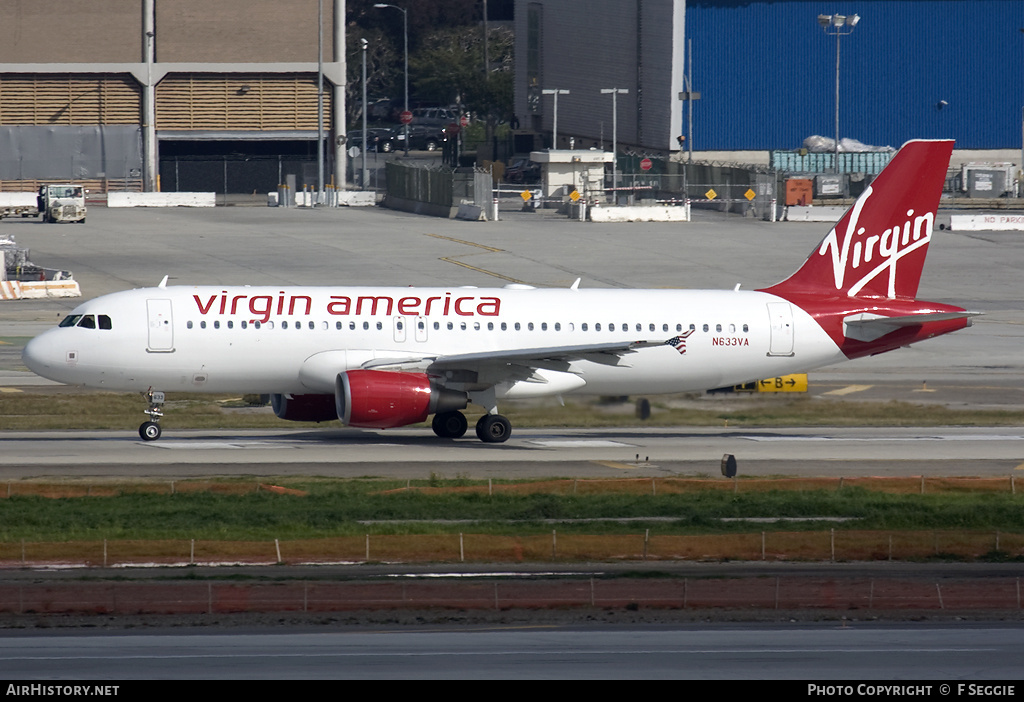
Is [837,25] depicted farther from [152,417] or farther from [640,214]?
[152,417]

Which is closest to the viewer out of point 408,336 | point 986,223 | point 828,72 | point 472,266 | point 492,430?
point 408,336

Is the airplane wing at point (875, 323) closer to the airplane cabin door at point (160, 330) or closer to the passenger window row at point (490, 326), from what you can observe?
the passenger window row at point (490, 326)

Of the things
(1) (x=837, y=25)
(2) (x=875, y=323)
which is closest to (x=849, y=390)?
(2) (x=875, y=323)

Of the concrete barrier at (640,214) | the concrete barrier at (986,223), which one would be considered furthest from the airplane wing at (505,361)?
the concrete barrier at (986,223)

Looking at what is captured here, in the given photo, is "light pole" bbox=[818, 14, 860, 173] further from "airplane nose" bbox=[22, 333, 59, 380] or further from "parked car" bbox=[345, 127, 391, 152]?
"airplane nose" bbox=[22, 333, 59, 380]

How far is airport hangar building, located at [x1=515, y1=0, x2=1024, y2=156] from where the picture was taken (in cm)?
11506

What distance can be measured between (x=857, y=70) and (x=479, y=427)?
87.4 meters

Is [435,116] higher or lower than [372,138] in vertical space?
higher

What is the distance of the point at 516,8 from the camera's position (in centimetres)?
14575

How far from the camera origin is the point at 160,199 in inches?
4141

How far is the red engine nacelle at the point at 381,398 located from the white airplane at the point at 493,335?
41 mm

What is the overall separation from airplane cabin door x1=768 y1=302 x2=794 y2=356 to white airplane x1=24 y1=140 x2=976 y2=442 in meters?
0.04

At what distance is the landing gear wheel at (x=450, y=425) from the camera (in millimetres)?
39156

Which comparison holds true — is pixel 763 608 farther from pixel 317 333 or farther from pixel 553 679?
pixel 317 333
